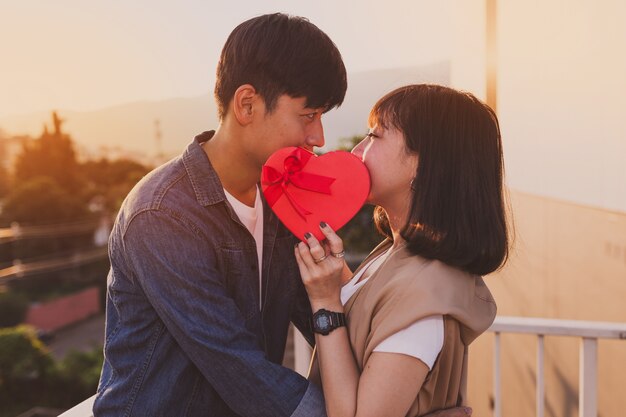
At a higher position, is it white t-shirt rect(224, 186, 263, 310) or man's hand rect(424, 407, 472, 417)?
white t-shirt rect(224, 186, 263, 310)

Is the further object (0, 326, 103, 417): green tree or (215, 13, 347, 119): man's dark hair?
(0, 326, 103, 417): green tree

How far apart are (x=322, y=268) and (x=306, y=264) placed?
1.4 inches

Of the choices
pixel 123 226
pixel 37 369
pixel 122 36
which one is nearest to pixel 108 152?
pixel 122 36

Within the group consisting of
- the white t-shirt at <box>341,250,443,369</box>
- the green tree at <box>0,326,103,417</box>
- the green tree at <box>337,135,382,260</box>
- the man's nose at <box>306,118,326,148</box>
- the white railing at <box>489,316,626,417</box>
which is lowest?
the green tree at <box>0,326,103,417</box>

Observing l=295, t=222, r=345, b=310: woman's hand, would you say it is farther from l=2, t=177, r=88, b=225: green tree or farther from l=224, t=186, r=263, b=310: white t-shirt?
l=2, t=177, r=88, b=225: green tree

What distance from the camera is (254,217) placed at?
1364 mm

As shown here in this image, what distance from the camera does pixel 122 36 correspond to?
21.1m

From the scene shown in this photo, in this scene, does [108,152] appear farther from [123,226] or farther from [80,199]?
[123,226]

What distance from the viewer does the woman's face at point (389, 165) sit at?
3.83 ft

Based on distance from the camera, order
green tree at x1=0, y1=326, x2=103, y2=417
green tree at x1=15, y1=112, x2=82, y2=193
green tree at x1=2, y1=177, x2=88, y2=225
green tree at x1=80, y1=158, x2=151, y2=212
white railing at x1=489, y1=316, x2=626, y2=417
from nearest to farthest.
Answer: white railing at x1=489, y1=316, x2=626, y2=417
green tree at x1=0, y1=326, x2=103, y2=417
green tree at x1=2, y1=177, x2=88, y2=225
green tree at x1=80, y1=158, x2=151, y2=212
green tree at x1=15, y1=112, x2=82, y2=193

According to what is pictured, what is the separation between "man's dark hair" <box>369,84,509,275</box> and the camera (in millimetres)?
1104

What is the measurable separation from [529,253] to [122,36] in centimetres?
2059

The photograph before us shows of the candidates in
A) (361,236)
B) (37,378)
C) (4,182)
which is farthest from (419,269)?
(4,182)

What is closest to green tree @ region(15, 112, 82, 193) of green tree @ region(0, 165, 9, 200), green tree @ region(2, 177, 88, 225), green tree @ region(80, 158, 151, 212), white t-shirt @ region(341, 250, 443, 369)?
green tree @ region(2, 177, 88, 225)
